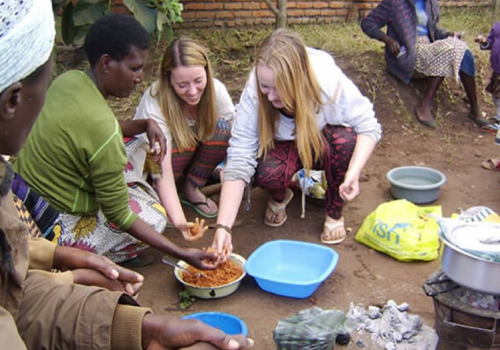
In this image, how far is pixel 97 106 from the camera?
2.62 metres

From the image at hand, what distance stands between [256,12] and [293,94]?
12.2ft

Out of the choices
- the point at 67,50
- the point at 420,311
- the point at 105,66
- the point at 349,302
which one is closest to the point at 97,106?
the point at 105,66

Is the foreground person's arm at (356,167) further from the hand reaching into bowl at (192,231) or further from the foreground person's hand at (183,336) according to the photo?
the foreground person's hand at (183,336)

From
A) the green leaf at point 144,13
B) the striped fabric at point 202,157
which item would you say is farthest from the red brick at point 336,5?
the striped fabric at point 202,157

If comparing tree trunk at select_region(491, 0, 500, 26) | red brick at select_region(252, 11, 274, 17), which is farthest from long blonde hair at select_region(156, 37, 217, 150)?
tree trunk at select_region(491, 0, 500, 26)

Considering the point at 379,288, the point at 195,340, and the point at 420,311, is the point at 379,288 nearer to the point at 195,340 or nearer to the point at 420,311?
the point at 420,311

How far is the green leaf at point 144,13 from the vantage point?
4012 mm

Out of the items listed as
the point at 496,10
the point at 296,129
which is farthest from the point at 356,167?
the point at 496,10

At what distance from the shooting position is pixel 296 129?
3.25m

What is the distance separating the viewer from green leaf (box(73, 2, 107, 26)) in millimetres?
4039

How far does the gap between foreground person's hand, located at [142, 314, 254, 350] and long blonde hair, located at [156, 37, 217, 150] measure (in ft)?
6.04

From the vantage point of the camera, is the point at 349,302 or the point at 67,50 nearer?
the point at 349,302

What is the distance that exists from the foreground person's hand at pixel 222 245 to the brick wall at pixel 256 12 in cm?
354

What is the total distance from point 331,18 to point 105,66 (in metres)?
4.69
